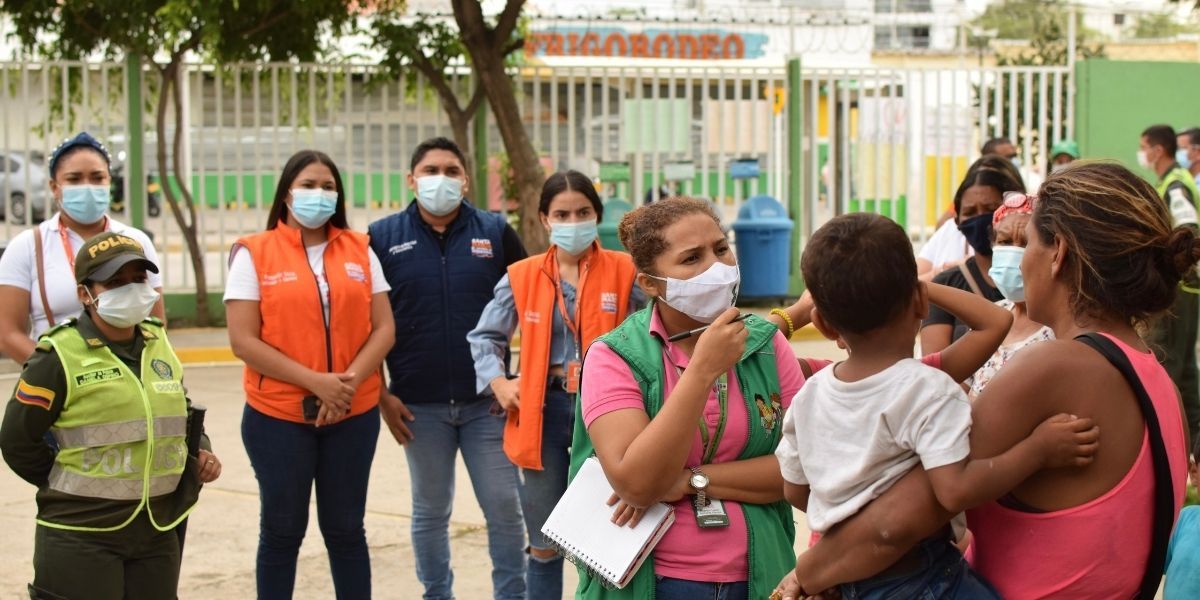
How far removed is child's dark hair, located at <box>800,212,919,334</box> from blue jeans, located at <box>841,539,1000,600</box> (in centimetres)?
45

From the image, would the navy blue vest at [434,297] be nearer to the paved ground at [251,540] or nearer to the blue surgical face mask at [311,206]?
the blue surgical face mask at [311,206]

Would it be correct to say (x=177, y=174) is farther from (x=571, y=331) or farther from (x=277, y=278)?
(x=571, y=331)

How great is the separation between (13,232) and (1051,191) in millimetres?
13258

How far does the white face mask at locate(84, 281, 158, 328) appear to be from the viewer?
4199mm

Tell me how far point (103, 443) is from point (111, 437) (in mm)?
30

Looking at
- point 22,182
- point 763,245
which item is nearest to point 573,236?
point 763,245

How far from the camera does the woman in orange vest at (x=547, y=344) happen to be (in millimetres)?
4801

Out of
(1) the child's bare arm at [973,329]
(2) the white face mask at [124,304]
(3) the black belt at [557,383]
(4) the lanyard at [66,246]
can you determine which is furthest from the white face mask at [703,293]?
(4) the lanyard at [66,246]

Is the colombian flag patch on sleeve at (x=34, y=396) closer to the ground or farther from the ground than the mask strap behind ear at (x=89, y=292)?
closer to the ground

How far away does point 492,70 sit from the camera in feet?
43.1

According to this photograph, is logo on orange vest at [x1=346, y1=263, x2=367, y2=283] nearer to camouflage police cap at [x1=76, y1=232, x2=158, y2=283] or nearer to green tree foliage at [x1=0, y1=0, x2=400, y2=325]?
camouflage police cap at [x1=76, y1=232, x2=158, y2=283]

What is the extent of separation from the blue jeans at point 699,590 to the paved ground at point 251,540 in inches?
114

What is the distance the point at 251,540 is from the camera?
6.63 meters

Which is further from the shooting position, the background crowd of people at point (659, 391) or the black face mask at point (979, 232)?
the black face mask at point (979, 232)
